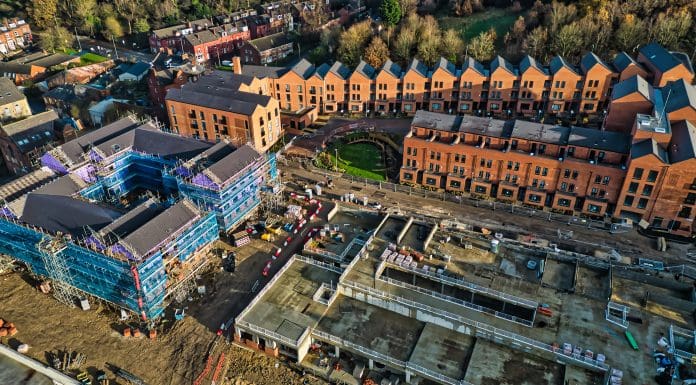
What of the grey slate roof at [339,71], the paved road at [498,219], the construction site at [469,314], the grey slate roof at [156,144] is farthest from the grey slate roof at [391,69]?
the construction site at [469,314]

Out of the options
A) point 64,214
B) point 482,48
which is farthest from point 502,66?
point 64,214

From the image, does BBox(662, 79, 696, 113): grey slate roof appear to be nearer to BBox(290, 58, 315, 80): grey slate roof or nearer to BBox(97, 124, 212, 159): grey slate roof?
BBox(290, 58, 315, 80): grey slate roof

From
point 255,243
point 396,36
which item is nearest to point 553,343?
point 255,243

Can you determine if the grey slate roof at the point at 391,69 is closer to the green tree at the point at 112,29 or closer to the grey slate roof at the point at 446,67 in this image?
the grey slate roof at the point at 446,67

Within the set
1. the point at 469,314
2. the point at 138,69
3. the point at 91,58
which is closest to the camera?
the point at 469,314

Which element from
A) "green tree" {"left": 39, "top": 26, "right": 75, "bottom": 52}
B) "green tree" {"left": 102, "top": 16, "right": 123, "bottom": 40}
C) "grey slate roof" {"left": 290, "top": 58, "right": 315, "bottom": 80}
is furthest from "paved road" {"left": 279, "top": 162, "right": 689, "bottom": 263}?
"green tree" {"left": 39, "top": 26, "right": 75, "bottom": 52}

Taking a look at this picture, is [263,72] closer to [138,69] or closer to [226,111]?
[226,111]
